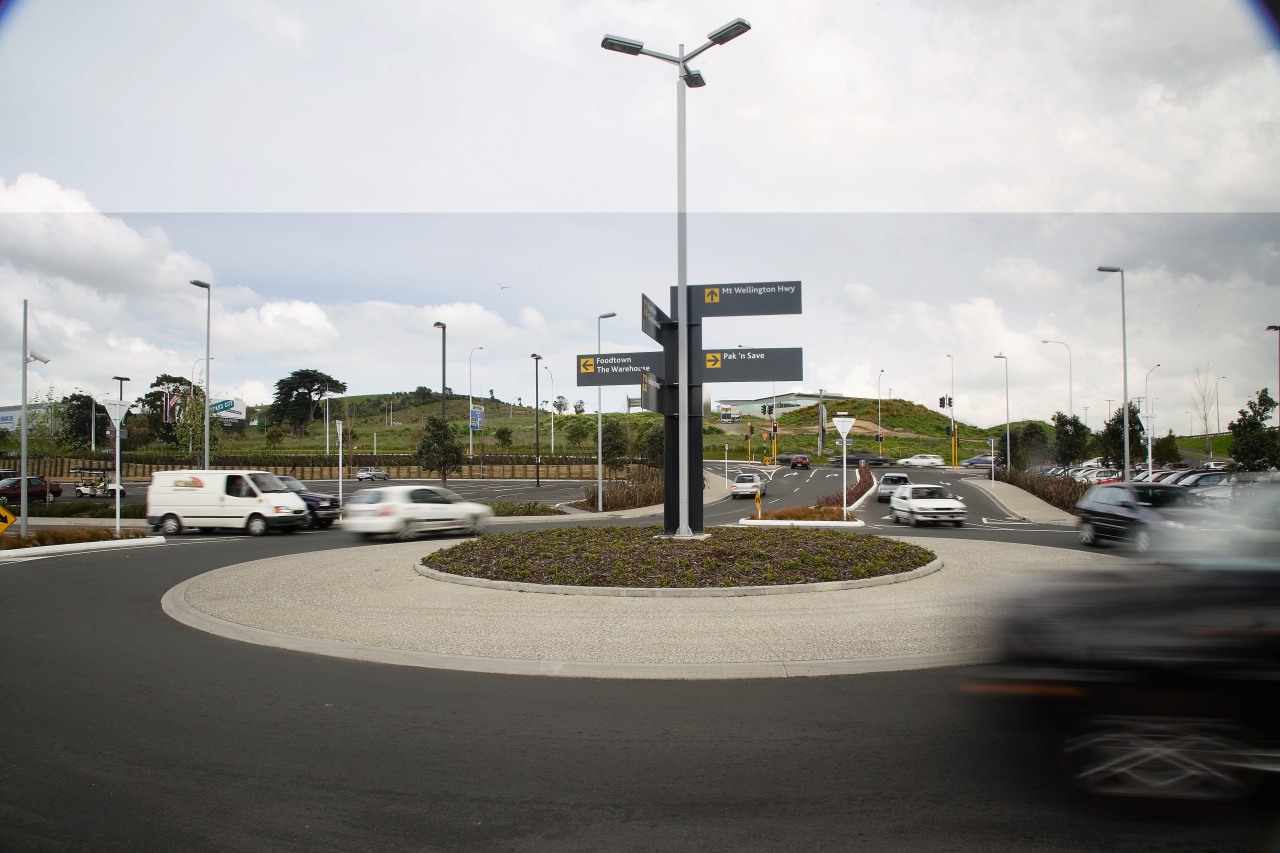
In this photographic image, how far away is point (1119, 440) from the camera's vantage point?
48.8m

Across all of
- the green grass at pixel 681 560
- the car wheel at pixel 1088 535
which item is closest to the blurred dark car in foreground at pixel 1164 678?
the green grass at pixel 681 560

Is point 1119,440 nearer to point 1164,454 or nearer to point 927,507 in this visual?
point 1164,454

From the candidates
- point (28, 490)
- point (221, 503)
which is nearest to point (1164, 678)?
point (221, 503)

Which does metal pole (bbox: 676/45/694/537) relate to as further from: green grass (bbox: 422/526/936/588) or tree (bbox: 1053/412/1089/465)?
tree (bbox: 1053/412/1089/465)

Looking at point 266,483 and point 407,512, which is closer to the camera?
point 407,512

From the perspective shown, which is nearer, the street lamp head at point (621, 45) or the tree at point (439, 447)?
the street lamp head at point (621, 45)

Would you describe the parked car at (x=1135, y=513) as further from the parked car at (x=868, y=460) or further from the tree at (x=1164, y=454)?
the parked car at (x=868, y=460)

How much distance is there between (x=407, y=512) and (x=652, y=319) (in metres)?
8.67

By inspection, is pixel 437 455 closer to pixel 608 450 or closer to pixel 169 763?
pixel 608 450

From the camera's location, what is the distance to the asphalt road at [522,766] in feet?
11.6

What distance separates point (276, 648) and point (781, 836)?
586 centimetres

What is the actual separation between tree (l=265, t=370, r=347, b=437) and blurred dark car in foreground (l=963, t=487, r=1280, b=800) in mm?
112528

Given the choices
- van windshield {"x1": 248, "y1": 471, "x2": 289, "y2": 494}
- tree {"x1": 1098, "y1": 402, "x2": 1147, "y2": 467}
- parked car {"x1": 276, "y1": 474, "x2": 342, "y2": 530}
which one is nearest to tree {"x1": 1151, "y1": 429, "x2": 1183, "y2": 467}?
tree {"x1": 1098, "y1": 402, "x2": 1147, "y2": 467}

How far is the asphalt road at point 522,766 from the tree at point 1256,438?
37.8 m
